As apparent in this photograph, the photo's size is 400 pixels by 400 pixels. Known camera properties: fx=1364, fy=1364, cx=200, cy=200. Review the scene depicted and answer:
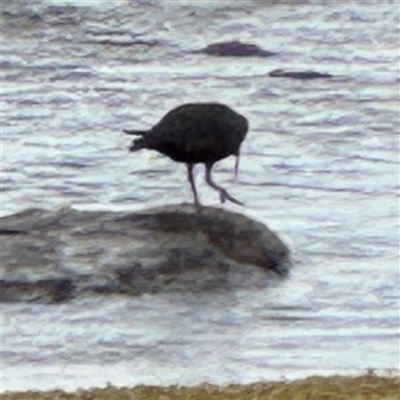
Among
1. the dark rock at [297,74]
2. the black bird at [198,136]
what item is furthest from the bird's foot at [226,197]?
the dark rock at [297,74]

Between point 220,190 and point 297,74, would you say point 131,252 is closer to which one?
point 220,190

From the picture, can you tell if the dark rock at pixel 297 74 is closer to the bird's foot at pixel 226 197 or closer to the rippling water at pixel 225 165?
the rippling water at pixel 225 165

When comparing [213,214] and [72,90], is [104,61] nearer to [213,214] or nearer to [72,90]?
[72,90]

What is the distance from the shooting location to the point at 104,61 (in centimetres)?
139

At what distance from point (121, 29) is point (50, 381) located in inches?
14.3

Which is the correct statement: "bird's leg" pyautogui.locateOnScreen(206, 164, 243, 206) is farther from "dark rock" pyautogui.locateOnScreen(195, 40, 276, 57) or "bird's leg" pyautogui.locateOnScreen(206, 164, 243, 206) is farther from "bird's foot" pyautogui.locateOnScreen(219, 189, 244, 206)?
"dark rock" pyautogui.locateOnScreen(195, 40, 276, 57)

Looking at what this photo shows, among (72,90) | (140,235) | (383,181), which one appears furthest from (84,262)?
(383,181)

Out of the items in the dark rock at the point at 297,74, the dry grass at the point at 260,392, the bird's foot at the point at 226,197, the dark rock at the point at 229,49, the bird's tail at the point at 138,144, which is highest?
the dark rock at the point at 229,49

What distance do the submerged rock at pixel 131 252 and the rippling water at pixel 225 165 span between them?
1cm

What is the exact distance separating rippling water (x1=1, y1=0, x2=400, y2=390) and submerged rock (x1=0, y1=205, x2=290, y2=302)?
0.6 inches

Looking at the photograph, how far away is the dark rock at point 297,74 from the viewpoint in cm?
139

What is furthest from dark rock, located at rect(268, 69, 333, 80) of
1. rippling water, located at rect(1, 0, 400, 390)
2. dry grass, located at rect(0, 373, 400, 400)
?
dry grass, located at rect(0, 373, 400, 400)

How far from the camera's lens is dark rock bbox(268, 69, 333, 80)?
1393 mm

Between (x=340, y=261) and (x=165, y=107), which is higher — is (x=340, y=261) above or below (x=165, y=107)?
below
